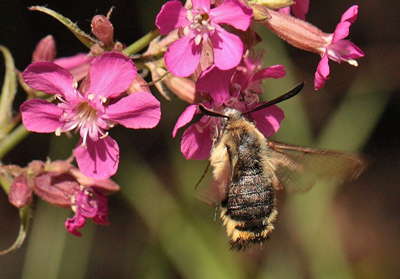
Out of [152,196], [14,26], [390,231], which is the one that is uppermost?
[14,26]

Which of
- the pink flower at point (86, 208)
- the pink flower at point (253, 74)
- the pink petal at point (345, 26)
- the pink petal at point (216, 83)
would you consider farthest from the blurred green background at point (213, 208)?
the pink petal at point (345, 26)

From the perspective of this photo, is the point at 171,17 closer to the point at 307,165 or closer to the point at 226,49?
the point at 226,49

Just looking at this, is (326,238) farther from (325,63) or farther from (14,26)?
(14,26)

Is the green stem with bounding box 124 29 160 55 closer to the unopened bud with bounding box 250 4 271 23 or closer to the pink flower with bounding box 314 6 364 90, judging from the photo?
the unopened bud with bounding box 250 4 271 23

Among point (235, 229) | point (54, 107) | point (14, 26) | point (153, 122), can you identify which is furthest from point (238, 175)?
point (14, 26)

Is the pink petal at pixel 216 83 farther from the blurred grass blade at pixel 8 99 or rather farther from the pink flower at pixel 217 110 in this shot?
the blurred grass blade at pixel 8 99

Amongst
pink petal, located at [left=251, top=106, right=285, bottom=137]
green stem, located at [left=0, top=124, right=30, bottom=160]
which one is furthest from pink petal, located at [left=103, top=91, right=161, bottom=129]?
green stem, located at [left=0, top=124, right=30, bottom=160]
